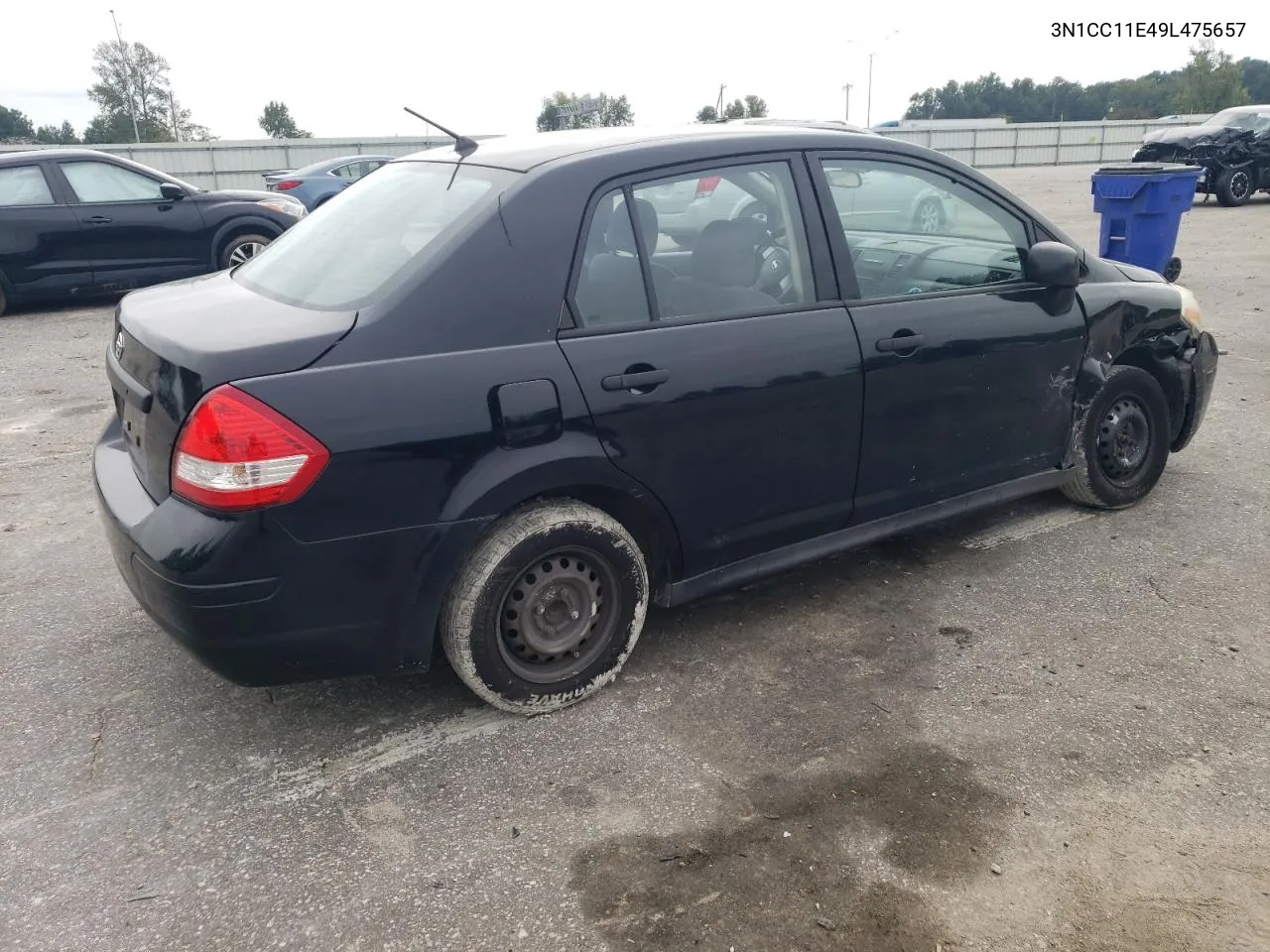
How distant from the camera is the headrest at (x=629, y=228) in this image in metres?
3.07

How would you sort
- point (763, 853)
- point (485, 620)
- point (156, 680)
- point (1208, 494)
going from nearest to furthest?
1. point (763, 853)
2. point (485, 620)
3. point (156, 680)
4. point (1208, 494)

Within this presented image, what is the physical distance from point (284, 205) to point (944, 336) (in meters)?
9.45

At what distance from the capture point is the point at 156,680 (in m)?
3.34

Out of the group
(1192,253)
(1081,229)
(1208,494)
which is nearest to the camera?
(1208,494)

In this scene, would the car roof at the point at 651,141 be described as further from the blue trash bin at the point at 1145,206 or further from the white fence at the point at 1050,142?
the white fence at the point at 1050,142

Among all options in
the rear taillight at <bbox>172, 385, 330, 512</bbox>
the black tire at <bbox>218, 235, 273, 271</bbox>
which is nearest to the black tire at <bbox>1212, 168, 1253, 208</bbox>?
the black tire at <bbox>218, 235, 273, 271</bbox>

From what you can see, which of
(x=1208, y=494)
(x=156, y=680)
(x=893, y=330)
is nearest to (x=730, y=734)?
(x=893, y=330)

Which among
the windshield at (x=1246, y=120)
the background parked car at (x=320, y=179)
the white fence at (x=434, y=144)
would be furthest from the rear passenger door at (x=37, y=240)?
the white fence at (x=434, y=144)

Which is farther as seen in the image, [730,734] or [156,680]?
[156,680]

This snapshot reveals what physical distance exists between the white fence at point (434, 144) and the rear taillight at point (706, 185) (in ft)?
87.9

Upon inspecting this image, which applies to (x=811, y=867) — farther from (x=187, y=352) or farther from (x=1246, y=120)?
(x=1246, y=120)

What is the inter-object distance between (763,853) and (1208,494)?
3.44 m

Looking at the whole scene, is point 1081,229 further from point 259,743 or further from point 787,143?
point 259,743

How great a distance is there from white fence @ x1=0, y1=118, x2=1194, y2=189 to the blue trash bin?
1964 cm
